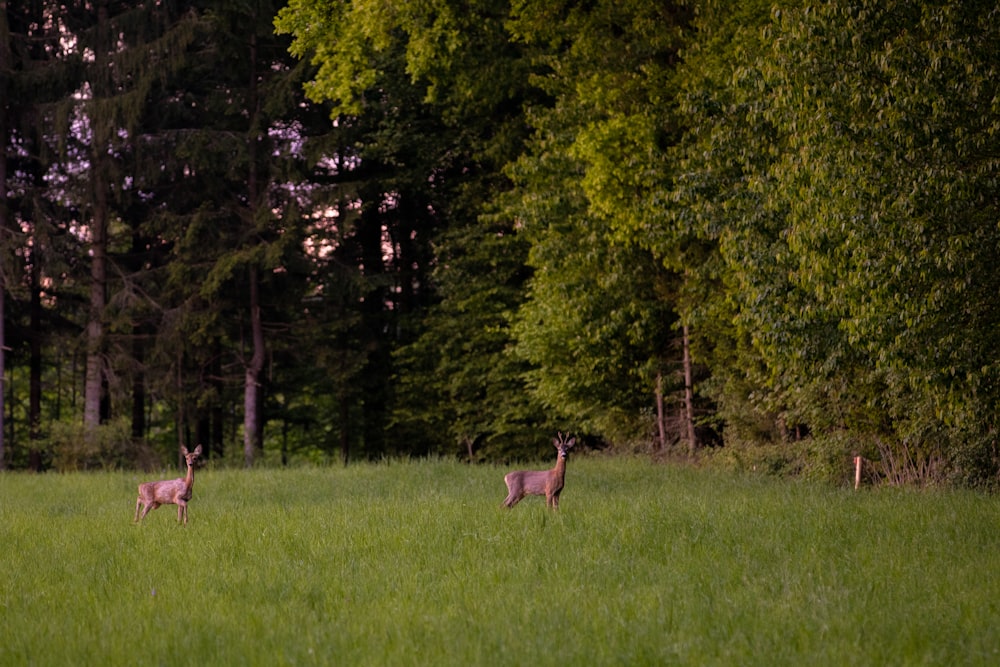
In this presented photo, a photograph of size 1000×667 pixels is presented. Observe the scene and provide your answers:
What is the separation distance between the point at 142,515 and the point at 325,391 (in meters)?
26.5

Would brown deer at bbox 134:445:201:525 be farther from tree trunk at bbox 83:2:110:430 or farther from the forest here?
tree trunk at bbox 83:2:110:430

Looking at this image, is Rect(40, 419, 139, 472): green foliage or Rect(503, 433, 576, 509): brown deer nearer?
Rect(503, 433, 576, 509): brown deer

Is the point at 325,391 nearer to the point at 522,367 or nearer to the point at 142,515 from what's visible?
the point at 522,367

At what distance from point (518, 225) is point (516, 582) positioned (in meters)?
19.8

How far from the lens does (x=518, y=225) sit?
29281mm

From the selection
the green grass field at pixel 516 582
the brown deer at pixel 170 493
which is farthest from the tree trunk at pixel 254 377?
the brown deer at pixel 170 493

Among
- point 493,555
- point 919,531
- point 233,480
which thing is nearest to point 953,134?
point 919,531

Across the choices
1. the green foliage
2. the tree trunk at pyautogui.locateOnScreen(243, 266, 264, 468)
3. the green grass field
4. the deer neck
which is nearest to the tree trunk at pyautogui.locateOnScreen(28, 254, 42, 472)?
the green foliage

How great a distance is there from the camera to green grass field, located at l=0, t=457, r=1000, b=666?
791 centimetres

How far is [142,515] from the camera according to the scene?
587 inches

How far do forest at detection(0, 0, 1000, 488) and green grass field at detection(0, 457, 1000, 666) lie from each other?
3.32 meters

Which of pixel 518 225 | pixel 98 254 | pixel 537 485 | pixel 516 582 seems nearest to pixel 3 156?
pixel 98 254

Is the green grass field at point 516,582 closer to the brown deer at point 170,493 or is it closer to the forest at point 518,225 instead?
the brown deer at point 170,493

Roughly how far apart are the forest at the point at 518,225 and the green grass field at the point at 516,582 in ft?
10.9
